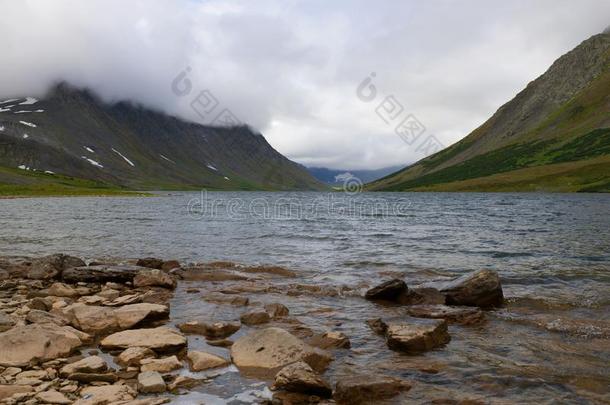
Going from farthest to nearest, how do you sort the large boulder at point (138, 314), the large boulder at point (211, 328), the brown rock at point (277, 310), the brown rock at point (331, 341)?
the brown rock at point (277, 310) → the large boulder at point (138, 314) → the large boulder at point (211, 328) → the brown rock at point (331, 341)

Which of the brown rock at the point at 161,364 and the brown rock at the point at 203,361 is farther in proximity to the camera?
the brown rock at the point at 203,361

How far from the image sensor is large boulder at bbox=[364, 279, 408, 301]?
20312mm

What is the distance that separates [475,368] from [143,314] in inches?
437

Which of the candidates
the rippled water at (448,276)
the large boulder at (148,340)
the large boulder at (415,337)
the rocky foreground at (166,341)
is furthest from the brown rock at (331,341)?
the large boulder at (148,340)

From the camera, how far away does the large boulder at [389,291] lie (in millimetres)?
20312

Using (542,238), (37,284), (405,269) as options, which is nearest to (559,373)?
(405,269)

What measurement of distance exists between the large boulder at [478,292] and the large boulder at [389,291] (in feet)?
6.41

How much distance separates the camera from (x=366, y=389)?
1038cm

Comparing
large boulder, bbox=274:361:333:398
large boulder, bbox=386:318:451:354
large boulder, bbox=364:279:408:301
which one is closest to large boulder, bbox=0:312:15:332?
large boulder, bbox=274:361:333:398

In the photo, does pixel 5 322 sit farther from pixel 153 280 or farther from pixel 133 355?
pixel 153 280

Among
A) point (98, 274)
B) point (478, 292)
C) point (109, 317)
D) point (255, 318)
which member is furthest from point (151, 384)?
point (98, 274)

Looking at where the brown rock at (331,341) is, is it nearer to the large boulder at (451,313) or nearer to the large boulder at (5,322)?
the large boulder at (451,313)

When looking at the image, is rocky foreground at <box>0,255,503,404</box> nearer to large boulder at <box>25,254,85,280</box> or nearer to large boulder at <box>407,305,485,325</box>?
large boulder at <box>407,305,485,325</box>

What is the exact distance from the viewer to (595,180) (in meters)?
199
